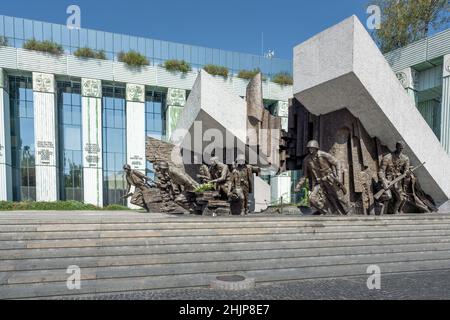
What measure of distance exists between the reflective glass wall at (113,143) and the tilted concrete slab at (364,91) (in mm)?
18613

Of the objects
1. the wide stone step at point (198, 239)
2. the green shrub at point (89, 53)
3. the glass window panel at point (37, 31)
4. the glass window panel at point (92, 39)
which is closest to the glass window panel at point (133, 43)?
→ the glass window panel at point (92, 39)

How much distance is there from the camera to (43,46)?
69.1ft

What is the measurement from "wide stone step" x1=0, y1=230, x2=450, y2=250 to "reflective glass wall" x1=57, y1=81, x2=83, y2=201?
19.4m

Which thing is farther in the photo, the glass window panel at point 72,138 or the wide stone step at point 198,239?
the glass window panel at point 72,138

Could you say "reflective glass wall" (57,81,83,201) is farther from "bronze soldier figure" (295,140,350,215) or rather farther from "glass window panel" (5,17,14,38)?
"bronze soldier figure" (295,140,350,215)

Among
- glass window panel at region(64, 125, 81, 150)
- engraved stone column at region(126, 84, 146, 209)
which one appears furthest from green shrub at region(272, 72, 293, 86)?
glass window panel at region(64, 125, 81, 150)

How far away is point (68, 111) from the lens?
76.7ft

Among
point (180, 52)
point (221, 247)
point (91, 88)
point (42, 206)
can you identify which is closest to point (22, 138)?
point (91, 88)

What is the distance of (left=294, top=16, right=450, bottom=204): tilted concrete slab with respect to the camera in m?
7.61

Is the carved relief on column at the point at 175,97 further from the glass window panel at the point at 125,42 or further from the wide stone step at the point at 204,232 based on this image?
the wide stone step at the point at 204,232

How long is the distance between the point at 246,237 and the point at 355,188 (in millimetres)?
5083

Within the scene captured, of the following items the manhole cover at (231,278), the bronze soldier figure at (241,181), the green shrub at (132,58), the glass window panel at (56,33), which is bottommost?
the manhole cover at (231,278)

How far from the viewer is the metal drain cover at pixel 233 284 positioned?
13.3 feet

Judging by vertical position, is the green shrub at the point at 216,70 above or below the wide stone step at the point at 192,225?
above
